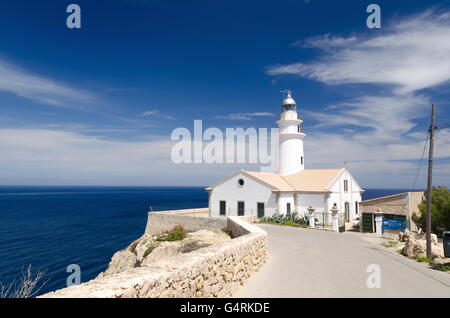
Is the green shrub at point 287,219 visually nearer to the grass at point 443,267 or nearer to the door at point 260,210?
the door at point 260,210

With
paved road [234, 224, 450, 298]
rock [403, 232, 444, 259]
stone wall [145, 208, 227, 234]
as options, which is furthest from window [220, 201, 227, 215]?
rock [403, 232, 444, 259]

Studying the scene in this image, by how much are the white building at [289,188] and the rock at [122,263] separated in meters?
9.05

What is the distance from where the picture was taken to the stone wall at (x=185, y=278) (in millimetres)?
3396

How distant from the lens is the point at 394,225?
747 inches

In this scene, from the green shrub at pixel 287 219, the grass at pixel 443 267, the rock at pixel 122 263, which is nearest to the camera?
the grass at pixel 443 267

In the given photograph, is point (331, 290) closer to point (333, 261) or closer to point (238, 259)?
point (238, 259)

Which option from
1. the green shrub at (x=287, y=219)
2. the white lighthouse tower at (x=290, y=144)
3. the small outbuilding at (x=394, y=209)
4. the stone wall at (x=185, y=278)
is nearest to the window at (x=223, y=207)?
A: the green shrub at (x=287, y=219)

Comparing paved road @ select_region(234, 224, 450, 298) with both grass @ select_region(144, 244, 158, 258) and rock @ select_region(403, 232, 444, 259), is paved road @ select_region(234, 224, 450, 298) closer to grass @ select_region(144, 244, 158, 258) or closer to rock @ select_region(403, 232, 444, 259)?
rock @ select_region(403, 232, 444, 259)

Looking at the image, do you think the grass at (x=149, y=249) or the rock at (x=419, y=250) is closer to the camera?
the rock at (x=419, y=250)

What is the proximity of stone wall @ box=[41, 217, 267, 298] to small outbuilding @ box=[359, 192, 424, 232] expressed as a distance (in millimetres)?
15298

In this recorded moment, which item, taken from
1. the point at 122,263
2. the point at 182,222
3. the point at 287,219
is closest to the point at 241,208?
the point at 287,219

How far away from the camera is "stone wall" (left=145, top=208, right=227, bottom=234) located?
2245 cm

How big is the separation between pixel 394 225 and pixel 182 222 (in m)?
17.0
